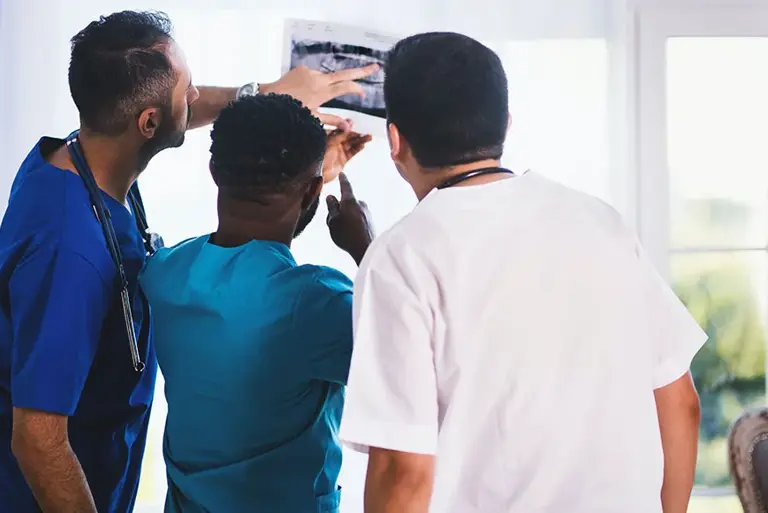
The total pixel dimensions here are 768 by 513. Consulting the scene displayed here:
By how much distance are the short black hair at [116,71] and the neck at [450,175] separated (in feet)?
1.60

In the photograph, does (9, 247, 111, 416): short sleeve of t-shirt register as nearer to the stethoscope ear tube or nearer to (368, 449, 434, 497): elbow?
the stethoscope ear tube

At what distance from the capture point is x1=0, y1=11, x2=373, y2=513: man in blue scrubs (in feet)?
3.61

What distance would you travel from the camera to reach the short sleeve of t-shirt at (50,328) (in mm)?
1097

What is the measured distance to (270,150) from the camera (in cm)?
105

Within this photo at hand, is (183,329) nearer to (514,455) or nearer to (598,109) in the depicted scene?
(514,455)

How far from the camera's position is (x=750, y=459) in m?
1.27

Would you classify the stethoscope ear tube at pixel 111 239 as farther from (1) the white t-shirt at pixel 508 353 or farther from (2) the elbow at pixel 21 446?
(1) the white t-shirt at pixel 508 353

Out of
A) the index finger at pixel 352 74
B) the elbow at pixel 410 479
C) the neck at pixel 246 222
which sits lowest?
the elbow at pixel 410 479

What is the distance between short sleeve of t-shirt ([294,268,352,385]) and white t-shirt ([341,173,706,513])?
0.11 m

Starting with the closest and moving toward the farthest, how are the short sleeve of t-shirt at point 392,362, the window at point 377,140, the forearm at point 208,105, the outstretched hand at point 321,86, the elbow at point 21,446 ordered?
the short sleeve of t-shirt at point 392,362 < the elbow at point 21,446 < the outstretched hand at point 321,86 < the forearm at point 208,105 < the window at point 377,140

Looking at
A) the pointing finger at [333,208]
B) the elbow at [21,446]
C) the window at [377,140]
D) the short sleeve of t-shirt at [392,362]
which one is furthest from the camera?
the window at [377,140]

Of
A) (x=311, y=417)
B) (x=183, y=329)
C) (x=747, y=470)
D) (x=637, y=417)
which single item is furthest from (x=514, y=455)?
(x=747, y=470)

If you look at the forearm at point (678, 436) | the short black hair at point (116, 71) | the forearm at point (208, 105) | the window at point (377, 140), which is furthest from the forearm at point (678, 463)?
the window at point (377, 140)

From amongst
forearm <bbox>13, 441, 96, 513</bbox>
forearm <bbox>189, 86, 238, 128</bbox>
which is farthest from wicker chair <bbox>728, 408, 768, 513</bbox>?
forearm <bbox>189, 86, 238, 128</bbox>
